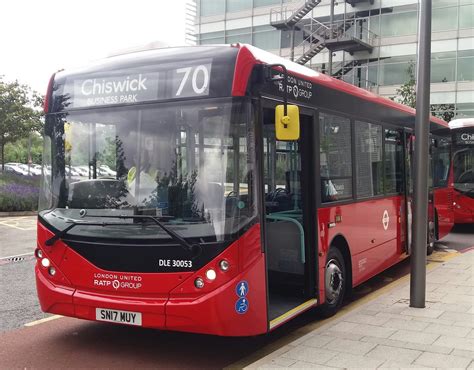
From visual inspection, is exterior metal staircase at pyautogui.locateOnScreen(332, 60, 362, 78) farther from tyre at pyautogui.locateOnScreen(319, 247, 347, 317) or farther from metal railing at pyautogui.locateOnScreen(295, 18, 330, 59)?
tyre at pyautogui.locateOnScreen(319, 247, 347, 317)

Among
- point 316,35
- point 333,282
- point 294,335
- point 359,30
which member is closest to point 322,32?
point 316,35

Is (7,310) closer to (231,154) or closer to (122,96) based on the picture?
(122,96)

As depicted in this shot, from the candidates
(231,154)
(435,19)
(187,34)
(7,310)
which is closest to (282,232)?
(231,154)

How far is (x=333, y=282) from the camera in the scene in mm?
6438

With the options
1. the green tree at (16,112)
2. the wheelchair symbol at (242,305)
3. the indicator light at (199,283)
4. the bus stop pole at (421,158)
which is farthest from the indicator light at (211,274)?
the green tree at (16,112)

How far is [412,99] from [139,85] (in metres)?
25.4

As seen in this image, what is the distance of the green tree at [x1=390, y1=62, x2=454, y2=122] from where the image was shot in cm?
2858

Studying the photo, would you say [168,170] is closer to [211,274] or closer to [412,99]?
[211,274]

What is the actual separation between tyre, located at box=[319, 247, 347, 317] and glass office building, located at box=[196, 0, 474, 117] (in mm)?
31102

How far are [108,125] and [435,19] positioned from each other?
34.7 meters

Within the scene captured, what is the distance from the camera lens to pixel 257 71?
4930 millimetres

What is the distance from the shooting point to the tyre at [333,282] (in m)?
6.29

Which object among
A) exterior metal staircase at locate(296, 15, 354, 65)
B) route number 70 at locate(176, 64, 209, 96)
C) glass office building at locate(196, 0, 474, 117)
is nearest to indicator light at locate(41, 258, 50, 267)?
route number 70 at locate(176, 64, 209, 96)

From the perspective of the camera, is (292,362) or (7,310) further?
(7,310)
